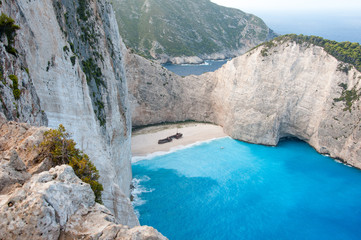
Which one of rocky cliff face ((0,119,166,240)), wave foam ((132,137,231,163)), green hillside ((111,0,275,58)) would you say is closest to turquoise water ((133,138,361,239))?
wave foam ((132,137,231,163))

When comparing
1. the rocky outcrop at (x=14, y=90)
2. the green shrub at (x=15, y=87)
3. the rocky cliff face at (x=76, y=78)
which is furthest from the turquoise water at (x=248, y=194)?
the green shrub at (x=15, y=87)

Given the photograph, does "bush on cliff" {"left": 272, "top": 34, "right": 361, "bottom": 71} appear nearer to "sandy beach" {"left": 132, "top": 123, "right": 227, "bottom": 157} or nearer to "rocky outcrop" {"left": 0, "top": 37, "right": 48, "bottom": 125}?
"sandy beach" {"left": 132, "top": 123, "right": 227, "bottom": 157}

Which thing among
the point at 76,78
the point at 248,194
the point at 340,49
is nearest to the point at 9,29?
the point at 76,78

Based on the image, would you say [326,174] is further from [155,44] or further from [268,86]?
[155,44]

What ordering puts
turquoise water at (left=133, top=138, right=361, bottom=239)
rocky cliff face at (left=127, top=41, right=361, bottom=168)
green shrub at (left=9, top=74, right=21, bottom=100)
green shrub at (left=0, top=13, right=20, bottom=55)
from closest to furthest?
1. green shrub at (left=9, top=74, right=21, bottom=100)
2. green shrub at (left=0, top=13, right=20, bottom=55)
3. turquoise water at (left=133, top=138, right=361, bottom=239)
4. rocky cliff face at (left=127, top=41, right=361, bottom=168)

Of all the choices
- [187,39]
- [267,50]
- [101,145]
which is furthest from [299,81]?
[187,39]

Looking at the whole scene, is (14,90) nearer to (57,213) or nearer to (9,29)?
(9,29)
